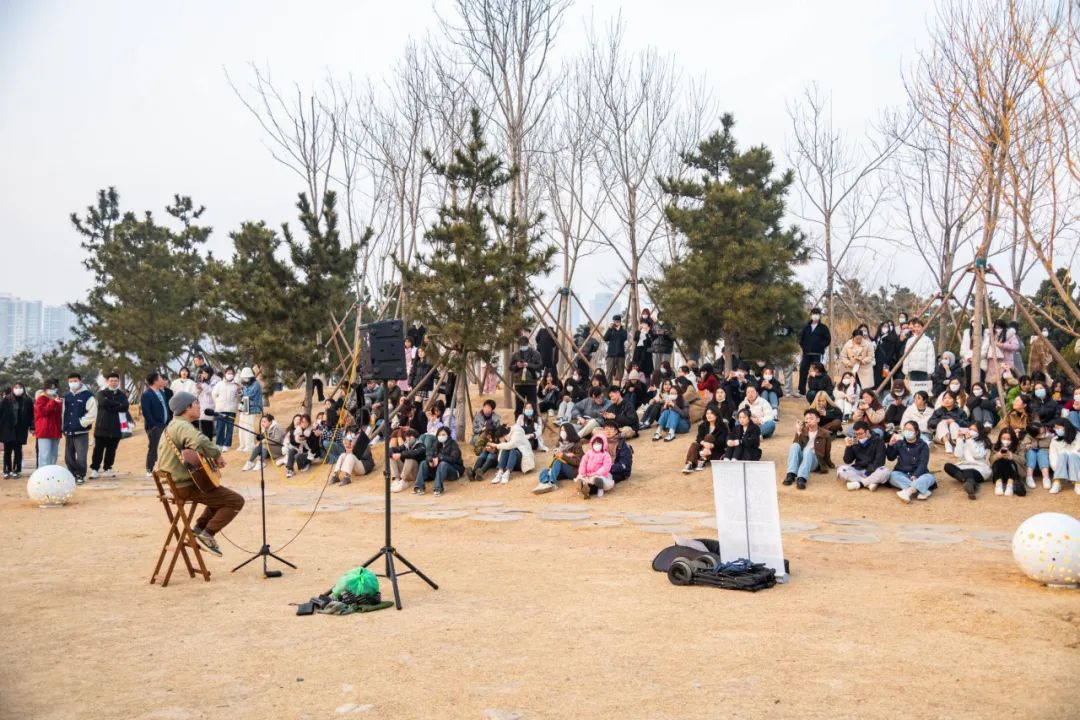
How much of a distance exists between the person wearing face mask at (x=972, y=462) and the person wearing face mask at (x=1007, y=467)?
17 centimetres

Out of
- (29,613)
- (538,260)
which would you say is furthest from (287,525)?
(538,260)

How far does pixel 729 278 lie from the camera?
1828cm

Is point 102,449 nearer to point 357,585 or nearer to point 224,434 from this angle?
point 224,434

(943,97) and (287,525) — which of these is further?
(287,525)

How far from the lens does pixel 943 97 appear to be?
34.4 ft

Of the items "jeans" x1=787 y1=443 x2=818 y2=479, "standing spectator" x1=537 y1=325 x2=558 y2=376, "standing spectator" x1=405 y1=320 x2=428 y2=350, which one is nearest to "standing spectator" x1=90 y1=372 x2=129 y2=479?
"standing spectator" x1=405 y1=320 x2=428 y2=350

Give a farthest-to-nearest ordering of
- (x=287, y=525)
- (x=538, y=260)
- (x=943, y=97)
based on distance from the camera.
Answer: (x=538, y=260)
(x=287, y=525)
(x=943, y=97)

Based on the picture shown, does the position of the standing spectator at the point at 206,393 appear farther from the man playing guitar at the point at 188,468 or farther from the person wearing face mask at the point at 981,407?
the person wearing face mask at the point at 981,407

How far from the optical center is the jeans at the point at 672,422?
1617cm

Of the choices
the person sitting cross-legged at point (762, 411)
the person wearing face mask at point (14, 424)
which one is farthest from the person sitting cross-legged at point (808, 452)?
the person wearing face mask at point (14, 424)

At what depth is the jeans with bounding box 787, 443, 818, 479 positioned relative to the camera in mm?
12688

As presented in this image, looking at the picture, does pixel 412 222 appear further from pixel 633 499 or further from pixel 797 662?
pixel 797 662

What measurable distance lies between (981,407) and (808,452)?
11.2 ft

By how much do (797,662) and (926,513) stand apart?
273 inches
